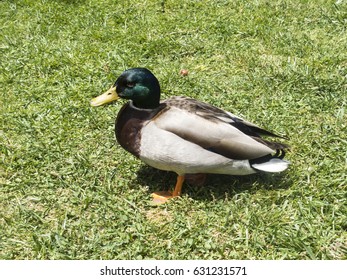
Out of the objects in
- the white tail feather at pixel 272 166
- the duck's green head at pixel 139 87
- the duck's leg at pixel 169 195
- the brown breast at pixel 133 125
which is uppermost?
the duck's green head at pixel 139 87

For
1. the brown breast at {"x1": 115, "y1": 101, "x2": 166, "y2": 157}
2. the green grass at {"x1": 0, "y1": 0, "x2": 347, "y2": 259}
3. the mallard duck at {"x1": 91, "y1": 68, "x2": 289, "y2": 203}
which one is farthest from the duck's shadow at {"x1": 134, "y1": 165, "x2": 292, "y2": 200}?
the brown breast at {"x1": 115, "y1": 101, "x2": 166, "y2": 157}

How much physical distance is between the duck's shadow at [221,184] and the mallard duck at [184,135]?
0.16 metres

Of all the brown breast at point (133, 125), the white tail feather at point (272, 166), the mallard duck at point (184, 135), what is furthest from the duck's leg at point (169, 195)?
the white tail feather at point (272, 166)

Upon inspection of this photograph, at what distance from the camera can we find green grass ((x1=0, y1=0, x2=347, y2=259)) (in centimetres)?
A: 291

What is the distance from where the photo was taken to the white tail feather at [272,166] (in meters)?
2.99

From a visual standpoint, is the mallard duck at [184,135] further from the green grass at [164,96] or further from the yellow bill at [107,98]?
the green grass at [164,96]

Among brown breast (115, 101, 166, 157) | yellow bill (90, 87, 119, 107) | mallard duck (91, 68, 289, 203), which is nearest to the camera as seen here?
mallard duck (91, 68, 289, 203)

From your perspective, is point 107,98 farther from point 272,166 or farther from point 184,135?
point 272,166

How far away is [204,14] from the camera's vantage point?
5.66 metres

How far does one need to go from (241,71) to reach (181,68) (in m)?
0.59

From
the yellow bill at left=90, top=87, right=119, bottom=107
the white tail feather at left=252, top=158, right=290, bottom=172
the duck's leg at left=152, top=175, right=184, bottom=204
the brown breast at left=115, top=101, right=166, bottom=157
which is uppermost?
the yellow bill at left=90, top=87, right=119, bottom=107

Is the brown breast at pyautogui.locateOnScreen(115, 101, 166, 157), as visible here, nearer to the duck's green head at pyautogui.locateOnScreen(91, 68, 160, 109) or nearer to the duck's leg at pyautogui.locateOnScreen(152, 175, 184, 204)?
the duck's green head at pyautogui.locateOnScreen(91, 68, 160, 109)

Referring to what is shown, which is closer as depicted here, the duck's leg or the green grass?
the green grass

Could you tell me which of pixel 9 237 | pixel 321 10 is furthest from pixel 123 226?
pixel 321 10
